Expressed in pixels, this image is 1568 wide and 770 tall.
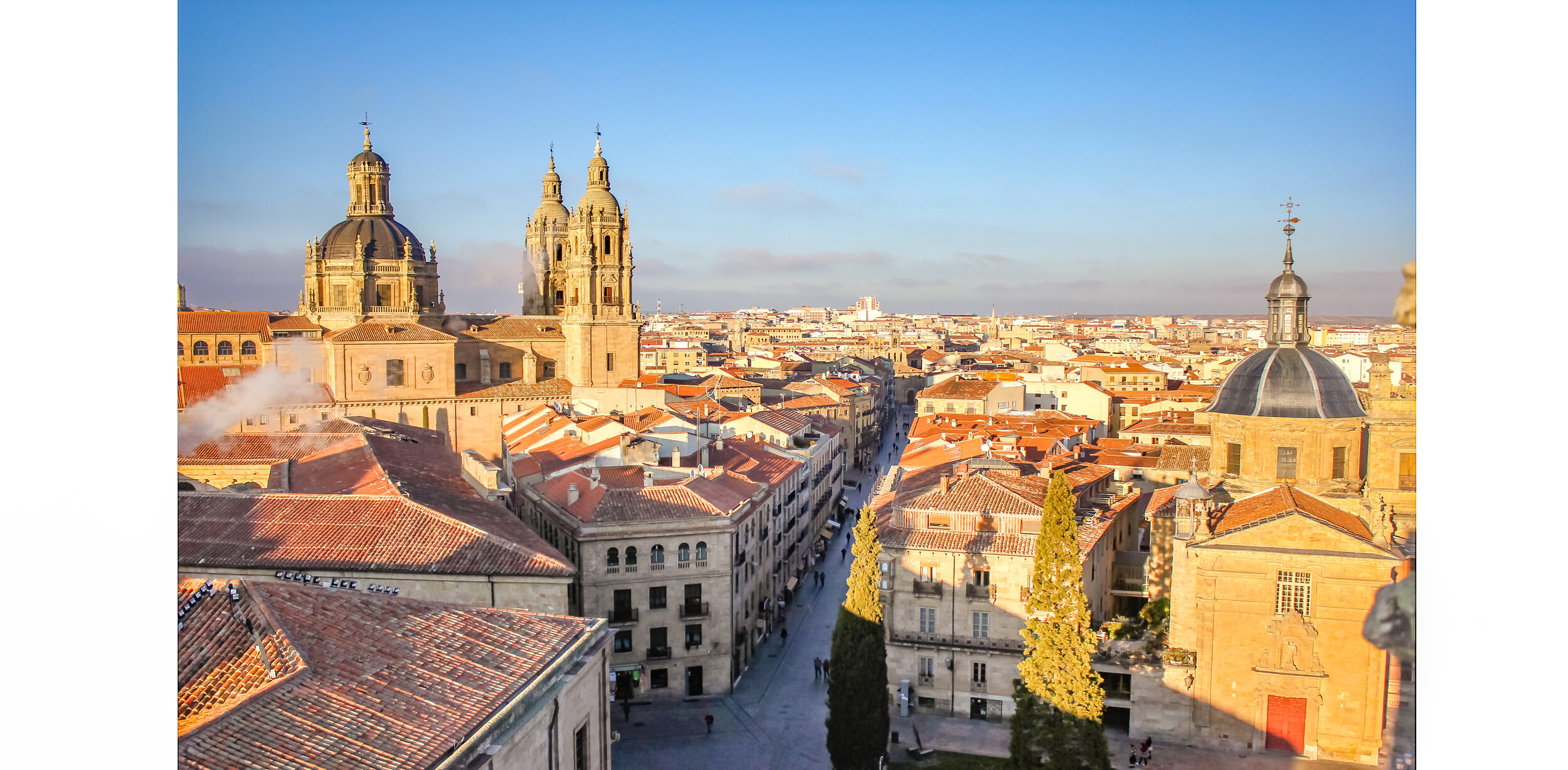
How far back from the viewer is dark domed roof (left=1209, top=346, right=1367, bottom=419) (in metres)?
10.5

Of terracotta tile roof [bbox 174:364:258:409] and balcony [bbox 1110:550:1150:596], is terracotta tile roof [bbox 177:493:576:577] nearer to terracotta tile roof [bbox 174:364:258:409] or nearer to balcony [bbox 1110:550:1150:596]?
balcony [bbox 1110:550:1150:596]

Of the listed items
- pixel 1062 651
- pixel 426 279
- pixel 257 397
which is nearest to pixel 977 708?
pixel 1062 651

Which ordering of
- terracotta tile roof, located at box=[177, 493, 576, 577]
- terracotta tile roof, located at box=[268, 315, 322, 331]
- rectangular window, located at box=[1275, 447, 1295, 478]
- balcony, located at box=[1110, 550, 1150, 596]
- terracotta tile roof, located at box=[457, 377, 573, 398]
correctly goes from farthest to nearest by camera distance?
terracotta tile roof, located at box=[268, 315, 322, 331]
terracotta tile roof, located at box=[457, 377, 573, 398]
balcony, located at box=[1110, 550, 1150, 596]
rectangular window, located at box=[1275, 447, 1295, 478]
terracotta tile roof, located at box=[177, 493, 576, 577]

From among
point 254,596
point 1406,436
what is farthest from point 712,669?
point 1406,436

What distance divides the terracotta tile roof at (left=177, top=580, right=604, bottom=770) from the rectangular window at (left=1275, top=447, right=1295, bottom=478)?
815cm

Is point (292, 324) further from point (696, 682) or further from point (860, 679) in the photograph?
point (860, 679)

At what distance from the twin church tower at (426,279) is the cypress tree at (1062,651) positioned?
18.6m

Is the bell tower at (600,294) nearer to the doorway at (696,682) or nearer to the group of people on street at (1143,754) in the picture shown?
the doorway at (696,682)

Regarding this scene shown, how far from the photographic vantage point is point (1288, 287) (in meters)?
7.85

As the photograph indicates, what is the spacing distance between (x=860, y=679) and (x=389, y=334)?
634 inches

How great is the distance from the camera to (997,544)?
11.6 metres

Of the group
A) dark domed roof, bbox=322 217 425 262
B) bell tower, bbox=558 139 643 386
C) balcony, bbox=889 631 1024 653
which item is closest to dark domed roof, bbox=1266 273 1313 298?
balcony, bbox=889 631 1024 653
